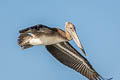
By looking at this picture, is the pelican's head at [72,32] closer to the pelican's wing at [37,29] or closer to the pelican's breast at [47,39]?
the pelican's breast at [47,39]

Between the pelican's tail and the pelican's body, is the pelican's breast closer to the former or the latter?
the pelican's body

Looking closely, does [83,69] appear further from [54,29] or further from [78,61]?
[54,29]

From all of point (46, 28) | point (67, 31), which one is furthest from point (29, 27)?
point (67, 31)

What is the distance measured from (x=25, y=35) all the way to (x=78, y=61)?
10.9 ft


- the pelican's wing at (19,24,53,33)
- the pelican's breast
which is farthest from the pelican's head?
the pelican's wing at (19,24,53,33)

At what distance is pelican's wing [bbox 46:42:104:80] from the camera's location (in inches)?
910

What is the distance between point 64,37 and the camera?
839 inches

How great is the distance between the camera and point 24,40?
21766 mm

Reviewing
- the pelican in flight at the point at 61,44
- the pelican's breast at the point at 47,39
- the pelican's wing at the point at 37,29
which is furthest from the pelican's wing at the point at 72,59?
the pelican's wing at the point at 37,29

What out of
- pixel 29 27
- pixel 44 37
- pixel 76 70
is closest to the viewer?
pixel 29 27

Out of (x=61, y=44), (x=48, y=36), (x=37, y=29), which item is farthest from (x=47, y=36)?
(x=61, y=44)

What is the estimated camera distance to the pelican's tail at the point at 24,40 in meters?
21.7

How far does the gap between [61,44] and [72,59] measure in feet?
3.02

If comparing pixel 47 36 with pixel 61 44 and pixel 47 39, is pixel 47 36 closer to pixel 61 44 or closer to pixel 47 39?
pixel 47 39
